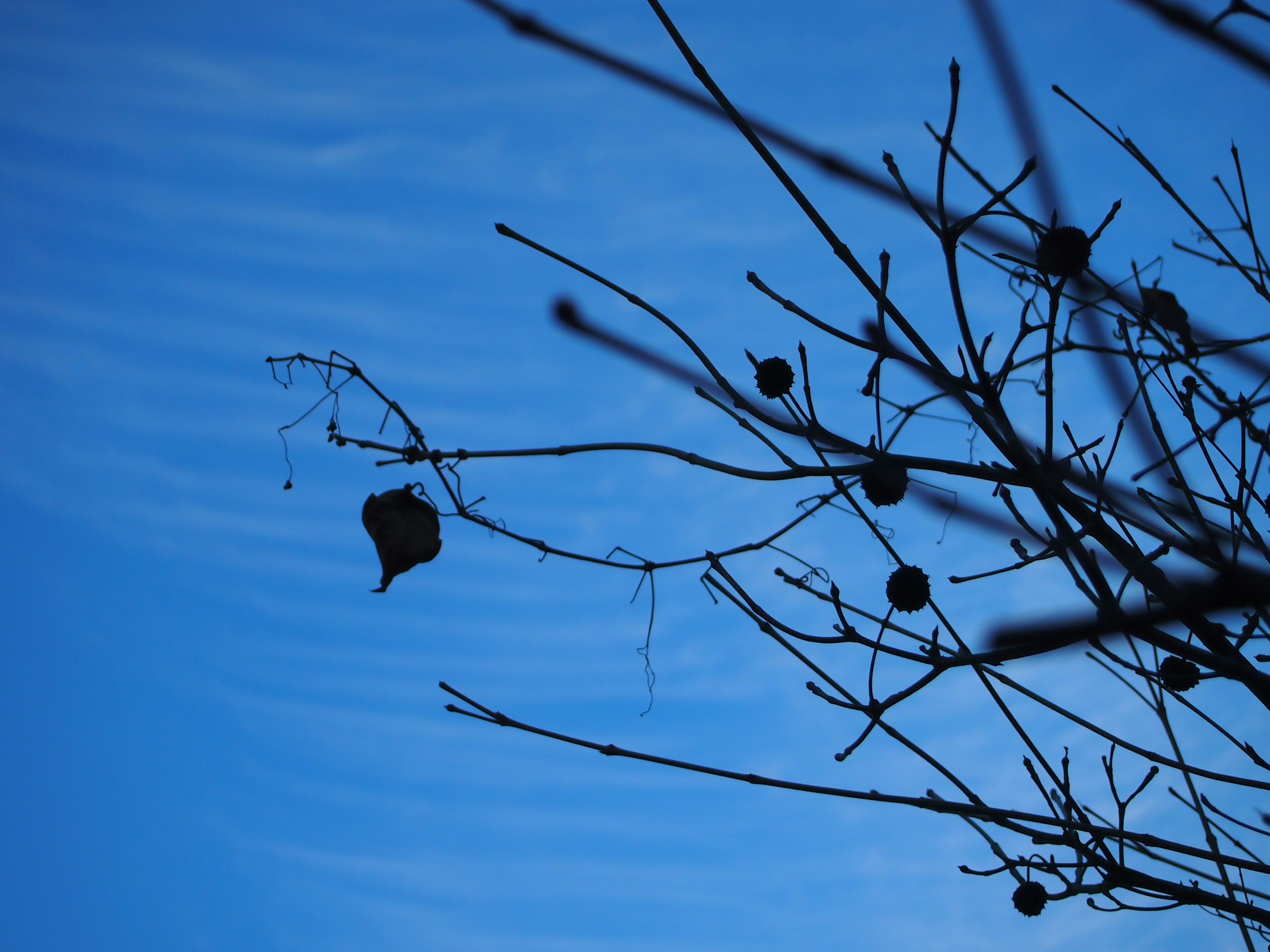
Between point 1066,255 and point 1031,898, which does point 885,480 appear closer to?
point 1066,255

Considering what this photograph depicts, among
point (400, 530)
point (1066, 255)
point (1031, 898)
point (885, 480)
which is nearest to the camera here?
point (1066, 255)

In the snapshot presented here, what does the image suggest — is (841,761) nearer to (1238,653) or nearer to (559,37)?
(1238,653)

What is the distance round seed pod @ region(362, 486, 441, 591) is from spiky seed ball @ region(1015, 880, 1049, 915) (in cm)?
173

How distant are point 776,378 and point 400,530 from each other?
0.92m

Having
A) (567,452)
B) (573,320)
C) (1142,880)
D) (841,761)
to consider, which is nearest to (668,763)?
(841,761)

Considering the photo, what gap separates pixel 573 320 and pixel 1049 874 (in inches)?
85.7

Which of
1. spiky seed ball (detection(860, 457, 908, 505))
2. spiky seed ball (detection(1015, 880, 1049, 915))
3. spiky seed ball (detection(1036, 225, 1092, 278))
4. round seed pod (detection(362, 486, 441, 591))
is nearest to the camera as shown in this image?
spiky seed ball (detection(1036, 225, 1092, 278))

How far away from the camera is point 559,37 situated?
28.4 inches

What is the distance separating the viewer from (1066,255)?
1675 millimetres

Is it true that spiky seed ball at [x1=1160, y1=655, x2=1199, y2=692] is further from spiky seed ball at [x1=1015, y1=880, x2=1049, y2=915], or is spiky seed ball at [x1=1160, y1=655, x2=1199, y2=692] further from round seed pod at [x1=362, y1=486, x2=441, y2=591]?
round seed pod at [x1=362, y1=486, x2=441, y2=591]

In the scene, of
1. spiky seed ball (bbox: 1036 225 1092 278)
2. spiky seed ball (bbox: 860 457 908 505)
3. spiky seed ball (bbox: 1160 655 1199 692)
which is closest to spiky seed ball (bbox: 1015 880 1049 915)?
spiky seed ball (bbox: 1160 655 1199 692)

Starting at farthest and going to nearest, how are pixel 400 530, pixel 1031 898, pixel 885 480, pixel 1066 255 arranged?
pixel 1031 898, pixel 400 530, pixel 885 480, pixel 1066 255

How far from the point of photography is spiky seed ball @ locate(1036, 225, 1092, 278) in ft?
3.71

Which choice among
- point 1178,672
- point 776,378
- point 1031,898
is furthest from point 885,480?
point 1031,898
